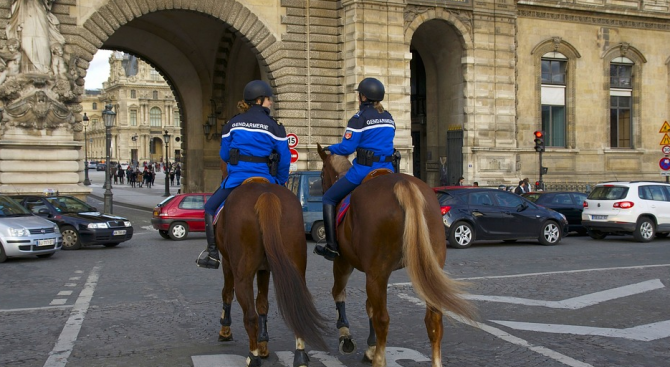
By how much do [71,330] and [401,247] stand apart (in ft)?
14.2

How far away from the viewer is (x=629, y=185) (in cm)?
2177

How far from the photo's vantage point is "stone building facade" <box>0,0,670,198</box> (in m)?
27.9

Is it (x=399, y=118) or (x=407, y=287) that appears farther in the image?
(x=399, y=118)

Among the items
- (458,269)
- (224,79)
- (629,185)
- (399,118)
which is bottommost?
(458,269)

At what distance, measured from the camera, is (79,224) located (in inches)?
780

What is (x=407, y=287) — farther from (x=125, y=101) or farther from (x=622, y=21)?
(x=125, y=101)

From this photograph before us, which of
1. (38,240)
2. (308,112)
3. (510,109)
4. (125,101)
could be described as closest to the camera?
(38,240)

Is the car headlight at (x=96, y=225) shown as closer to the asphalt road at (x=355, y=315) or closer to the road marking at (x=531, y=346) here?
the asphalt road at (x=355, y=315)

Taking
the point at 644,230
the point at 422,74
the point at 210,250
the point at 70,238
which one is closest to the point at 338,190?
the point at 210,250

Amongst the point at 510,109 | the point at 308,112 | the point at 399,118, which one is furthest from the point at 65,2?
the point at 510,109

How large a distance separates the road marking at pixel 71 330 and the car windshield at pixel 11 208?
552 cm

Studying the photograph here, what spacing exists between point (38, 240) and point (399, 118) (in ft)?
53.5

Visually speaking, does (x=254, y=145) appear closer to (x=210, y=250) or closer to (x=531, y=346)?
(x=210, y=250)

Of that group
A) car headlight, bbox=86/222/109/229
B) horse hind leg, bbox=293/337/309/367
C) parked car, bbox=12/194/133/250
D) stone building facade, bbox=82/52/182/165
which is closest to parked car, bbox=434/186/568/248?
parked car, bbox=12/194/133/250
